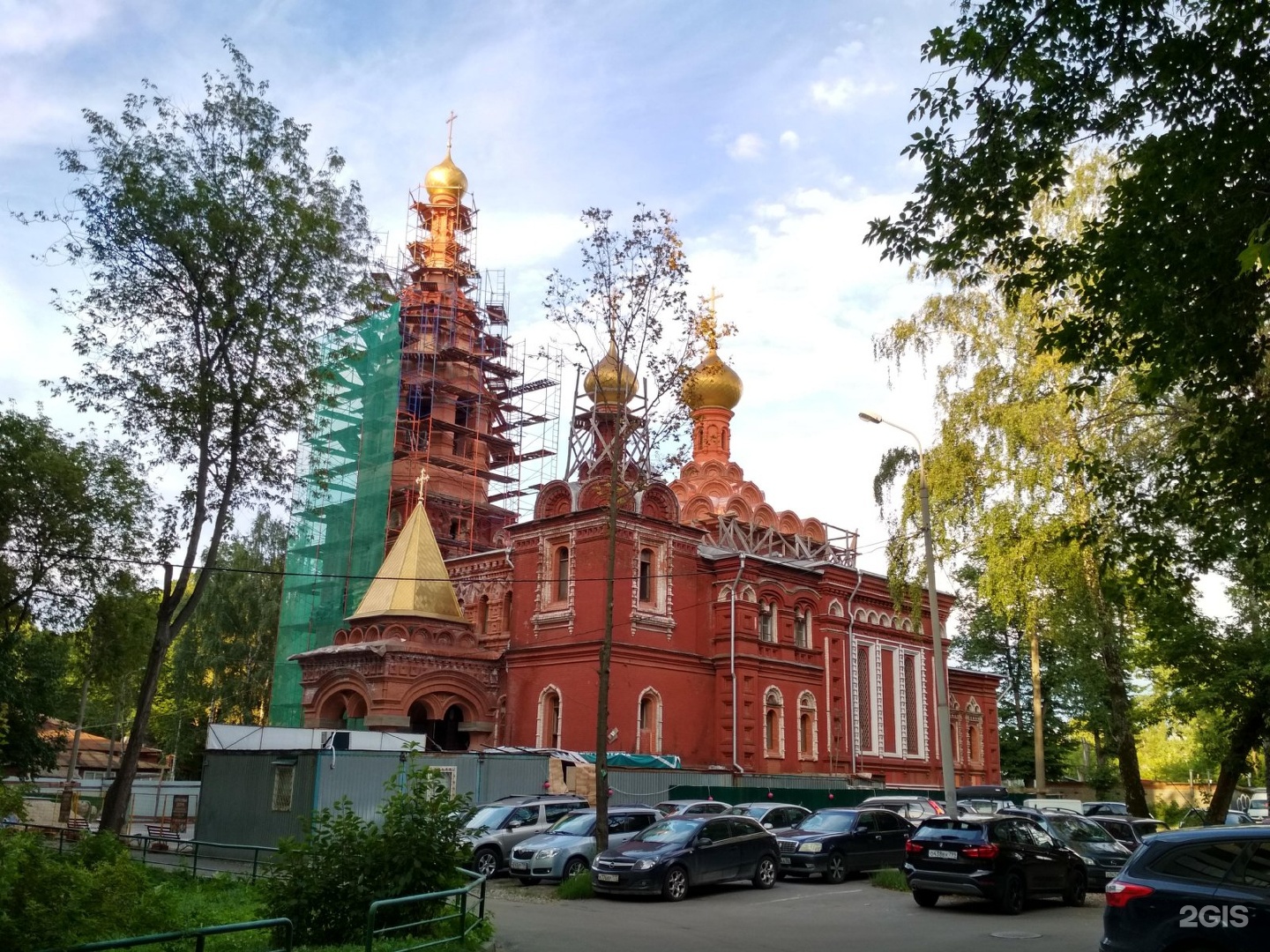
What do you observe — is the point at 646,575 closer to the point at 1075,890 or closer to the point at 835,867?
the point at 835,867

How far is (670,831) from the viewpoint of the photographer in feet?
56.9

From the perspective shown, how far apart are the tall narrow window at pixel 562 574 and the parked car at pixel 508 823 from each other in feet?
39.5

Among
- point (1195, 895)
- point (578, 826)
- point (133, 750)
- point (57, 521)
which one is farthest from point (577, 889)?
point (57, 521)

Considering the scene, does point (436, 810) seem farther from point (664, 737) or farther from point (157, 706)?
point (157, 706)

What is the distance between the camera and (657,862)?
16266 mm

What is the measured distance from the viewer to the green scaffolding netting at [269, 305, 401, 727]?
38.3 metres

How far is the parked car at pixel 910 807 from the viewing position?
2266cm

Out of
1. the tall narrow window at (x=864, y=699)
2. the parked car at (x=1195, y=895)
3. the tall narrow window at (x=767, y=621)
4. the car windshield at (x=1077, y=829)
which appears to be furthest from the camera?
the tall narrow window at (x=864, y=699)

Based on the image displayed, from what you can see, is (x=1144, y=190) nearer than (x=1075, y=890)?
Yes

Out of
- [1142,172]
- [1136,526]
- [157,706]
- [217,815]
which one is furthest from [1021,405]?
[157,706]

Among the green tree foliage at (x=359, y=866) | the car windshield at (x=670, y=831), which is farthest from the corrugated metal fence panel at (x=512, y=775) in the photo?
the green tree foliage at (x=359, y=866)

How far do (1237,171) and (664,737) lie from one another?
82.0 feet

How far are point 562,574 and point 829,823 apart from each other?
15541mm

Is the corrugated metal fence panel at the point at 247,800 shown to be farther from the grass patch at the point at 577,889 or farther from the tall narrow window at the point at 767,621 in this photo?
the tall narrow window at the point at 767,621
